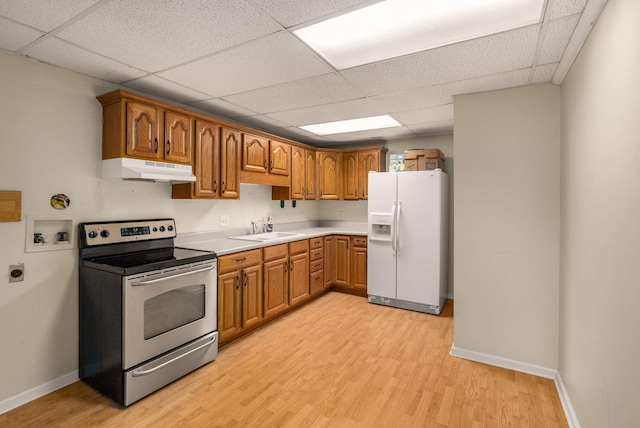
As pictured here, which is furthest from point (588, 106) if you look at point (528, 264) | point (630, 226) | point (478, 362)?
point (478, 362)

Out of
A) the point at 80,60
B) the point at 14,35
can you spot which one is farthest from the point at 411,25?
the point at 14,35

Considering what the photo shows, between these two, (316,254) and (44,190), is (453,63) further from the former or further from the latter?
(44,190)

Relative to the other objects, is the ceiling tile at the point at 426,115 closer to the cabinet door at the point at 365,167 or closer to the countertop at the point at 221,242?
the cabinet door at the point at 365,167

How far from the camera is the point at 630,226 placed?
4.05 feet

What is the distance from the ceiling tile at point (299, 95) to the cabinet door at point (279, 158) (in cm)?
67

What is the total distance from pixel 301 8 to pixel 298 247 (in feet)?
9.07

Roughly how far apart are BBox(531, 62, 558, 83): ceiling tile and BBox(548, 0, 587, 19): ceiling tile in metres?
0.65

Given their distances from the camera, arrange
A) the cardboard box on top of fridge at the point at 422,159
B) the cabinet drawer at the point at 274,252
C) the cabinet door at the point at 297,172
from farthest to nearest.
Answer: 1. the cabinet door at the point at 297,172
2. the cardboard box on top of fridge at the point at 422,159
3. the cabinet drawer at the point at 274,252

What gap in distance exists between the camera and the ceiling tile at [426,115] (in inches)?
129

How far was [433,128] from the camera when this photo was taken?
412 centimetres

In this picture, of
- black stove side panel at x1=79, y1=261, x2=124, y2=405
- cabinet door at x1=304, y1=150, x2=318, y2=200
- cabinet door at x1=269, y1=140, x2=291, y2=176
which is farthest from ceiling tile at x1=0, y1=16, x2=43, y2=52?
cabinet door at x1=304, y1=150, x2=318, y2=200

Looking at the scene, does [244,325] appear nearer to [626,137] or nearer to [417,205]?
[417,205]

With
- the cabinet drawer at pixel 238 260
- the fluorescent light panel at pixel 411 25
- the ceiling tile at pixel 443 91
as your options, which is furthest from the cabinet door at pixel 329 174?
the fluorescent light panel at pixel 411 25

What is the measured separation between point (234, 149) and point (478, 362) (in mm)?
3050
